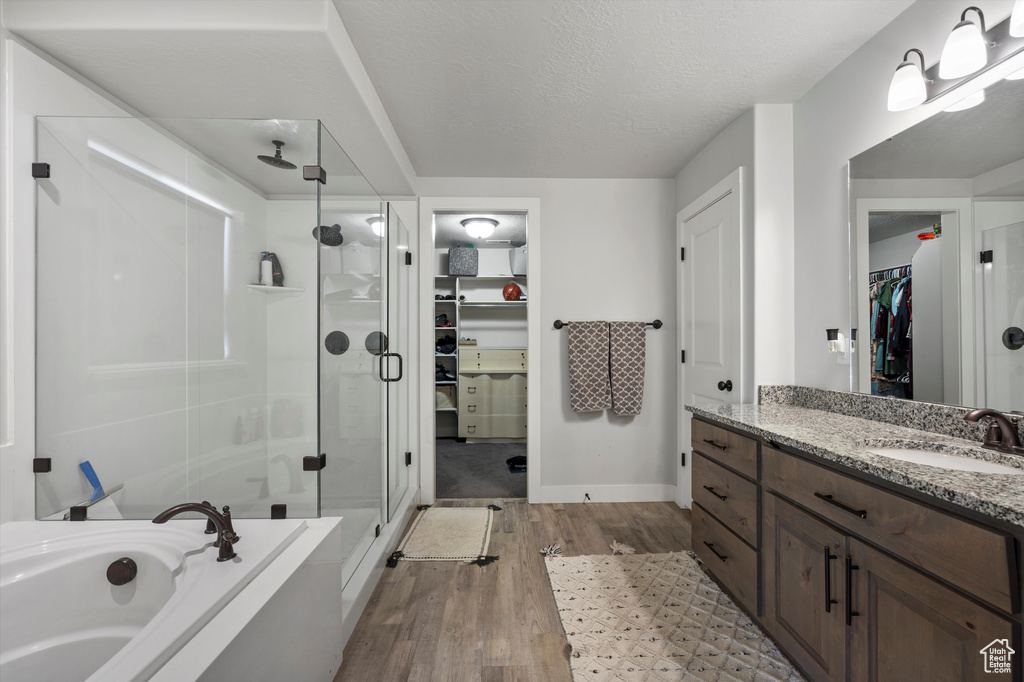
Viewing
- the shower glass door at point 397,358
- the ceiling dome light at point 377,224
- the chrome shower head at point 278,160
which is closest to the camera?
the chrome shower head at point 278,160

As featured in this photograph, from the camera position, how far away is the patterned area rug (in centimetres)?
143

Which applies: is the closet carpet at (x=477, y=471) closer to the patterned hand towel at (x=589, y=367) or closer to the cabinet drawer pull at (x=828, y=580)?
the patterned hand towel at (x=589, y=367)

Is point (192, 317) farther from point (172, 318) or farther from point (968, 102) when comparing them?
point (968, 102)

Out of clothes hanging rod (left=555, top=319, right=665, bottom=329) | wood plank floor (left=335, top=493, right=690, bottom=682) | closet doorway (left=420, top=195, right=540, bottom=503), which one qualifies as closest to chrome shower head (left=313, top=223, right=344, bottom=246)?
wood plank floor (left=335, top=493, right=690, bottom=682)

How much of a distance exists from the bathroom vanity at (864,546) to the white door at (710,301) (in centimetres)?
59

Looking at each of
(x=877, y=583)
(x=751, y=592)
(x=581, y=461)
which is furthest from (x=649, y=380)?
(x=877, y=583)

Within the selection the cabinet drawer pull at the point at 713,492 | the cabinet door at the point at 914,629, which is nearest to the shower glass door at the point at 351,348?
the cabinet drawer pull at the point at 713,492

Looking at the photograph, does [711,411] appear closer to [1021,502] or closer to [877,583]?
[877,583]

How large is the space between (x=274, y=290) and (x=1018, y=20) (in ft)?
8.10

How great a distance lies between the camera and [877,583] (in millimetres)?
1036

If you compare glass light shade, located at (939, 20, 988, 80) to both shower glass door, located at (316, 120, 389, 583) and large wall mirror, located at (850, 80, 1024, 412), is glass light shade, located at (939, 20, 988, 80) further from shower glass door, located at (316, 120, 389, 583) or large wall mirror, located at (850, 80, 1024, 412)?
shower glass door, located at (316, 120, 389, 583)

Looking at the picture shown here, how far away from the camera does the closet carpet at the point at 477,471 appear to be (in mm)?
3279

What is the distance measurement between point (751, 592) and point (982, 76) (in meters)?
1.86

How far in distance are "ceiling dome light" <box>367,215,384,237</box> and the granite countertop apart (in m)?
1.82
